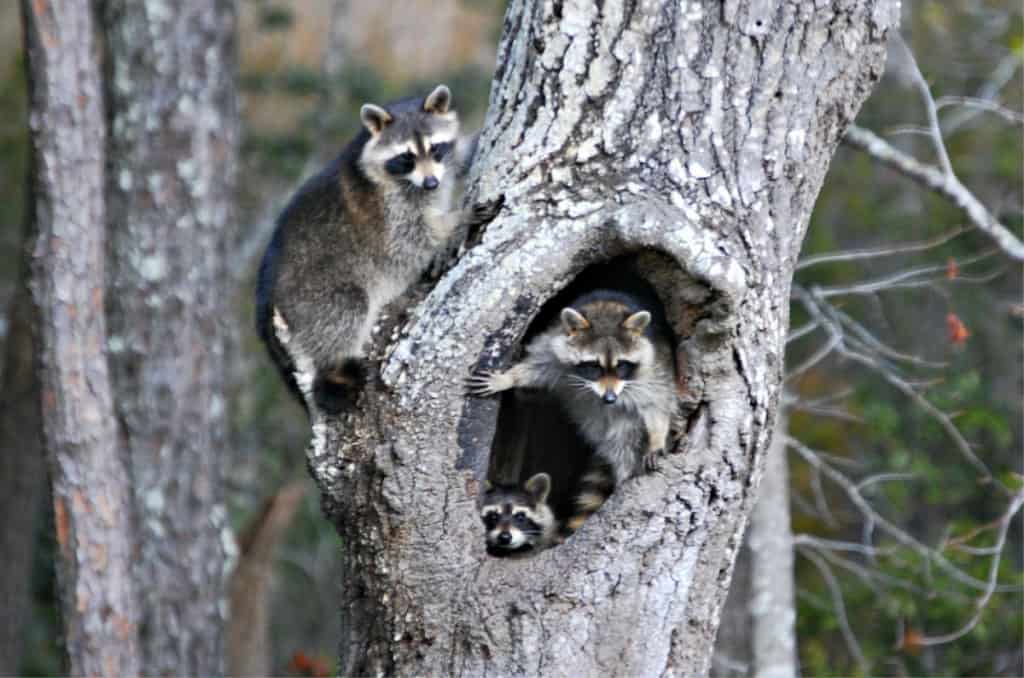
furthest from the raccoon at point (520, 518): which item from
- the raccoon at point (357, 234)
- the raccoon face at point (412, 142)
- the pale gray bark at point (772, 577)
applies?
the pale gray bark at point (772, 577)

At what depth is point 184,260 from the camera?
7.00 metres

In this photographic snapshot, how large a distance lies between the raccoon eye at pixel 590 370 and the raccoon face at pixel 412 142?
34.4 inches

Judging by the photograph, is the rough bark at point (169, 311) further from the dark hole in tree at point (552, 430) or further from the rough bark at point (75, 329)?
the dark hole in tree at point (552, 430)

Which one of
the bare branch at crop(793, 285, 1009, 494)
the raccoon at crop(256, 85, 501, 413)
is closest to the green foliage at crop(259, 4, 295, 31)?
the raccoon at crop(256, 85, 501, 413)

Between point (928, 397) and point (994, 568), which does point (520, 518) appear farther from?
point (928, 397)

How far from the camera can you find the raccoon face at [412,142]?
5031 mm

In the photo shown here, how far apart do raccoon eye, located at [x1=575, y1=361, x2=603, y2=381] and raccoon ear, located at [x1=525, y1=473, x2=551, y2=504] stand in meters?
0.48

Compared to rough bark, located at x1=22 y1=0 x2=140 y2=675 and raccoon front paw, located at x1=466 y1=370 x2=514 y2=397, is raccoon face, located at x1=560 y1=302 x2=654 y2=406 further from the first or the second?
rough bark, located at x1=22 y1=0 x2=140 y2=675

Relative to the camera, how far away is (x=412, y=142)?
16.6ft

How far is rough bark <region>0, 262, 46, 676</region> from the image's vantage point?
746cm

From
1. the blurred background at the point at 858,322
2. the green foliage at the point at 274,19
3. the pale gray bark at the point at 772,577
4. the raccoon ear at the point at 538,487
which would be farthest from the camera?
the green foliage at the point at 274,19

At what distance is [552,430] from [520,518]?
19.2 inches

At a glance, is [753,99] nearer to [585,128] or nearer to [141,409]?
[585,128]

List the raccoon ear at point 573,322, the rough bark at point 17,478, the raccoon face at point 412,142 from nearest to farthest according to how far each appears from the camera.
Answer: the raccoon ear at point 573,322 → the raccoon face at point 412,142 → the rough bark at point 17,478
